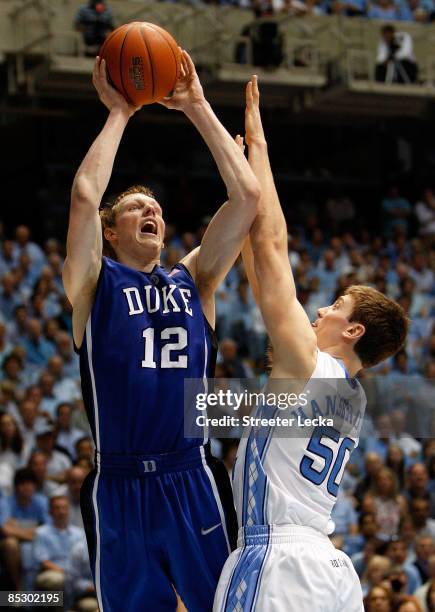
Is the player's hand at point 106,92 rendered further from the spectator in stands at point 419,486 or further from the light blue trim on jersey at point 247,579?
the spectator in stands at point 419,486

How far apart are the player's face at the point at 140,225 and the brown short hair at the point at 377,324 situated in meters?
0.92

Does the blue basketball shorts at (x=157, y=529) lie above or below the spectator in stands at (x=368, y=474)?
above

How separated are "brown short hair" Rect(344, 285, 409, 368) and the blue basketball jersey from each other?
0.69 metres

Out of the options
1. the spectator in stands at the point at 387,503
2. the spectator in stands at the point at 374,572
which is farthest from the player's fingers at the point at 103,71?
the spectator in stands at the point at 387,503

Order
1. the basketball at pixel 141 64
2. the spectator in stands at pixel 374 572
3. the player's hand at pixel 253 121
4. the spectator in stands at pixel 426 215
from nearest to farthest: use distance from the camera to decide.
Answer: the basketball at pixel 141 64 → the player's hand at pixel 253 121 → the spectator in stands at pixel 374 572 → the spectator in stands at pixel 426 215

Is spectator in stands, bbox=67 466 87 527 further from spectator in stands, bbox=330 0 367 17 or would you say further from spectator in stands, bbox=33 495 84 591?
spectator in stands, bbox=330 0 367 17

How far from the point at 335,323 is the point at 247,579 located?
3.90 ft

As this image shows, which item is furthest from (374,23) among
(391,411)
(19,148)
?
(391,411)

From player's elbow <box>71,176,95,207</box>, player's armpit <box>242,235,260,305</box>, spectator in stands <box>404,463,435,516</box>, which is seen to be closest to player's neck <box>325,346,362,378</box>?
player's armpit <box>242,235,260,305</box>

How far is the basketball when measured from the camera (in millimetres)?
4781

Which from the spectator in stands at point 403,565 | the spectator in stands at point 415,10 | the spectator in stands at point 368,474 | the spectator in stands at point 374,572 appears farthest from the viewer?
the spectator in stands at point 415,10

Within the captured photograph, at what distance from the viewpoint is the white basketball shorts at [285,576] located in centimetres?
437

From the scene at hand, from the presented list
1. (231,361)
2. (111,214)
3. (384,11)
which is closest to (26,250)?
(231,361)

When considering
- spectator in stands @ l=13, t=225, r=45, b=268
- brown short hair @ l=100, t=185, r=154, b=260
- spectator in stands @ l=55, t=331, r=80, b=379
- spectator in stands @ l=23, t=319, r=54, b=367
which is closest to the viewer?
brown short hair @ l=100, t=185, r=154, b=260
